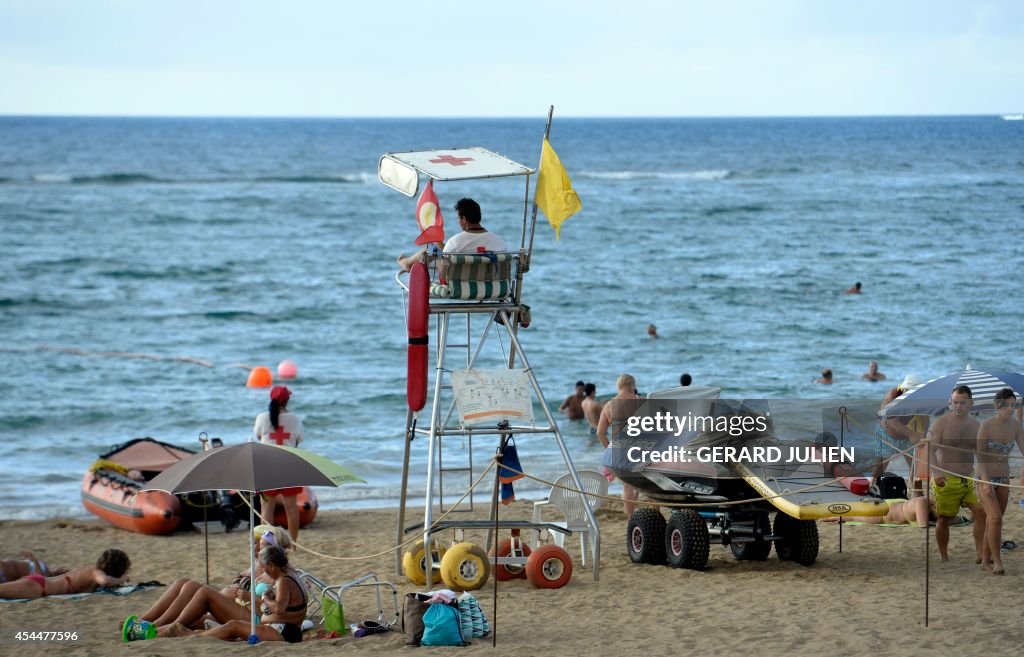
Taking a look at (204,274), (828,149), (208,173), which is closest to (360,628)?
(204,274)

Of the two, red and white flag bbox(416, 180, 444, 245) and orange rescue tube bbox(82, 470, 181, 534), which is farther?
orange rescue tube bbox(82, 470, 181, 534)

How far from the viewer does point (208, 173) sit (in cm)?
7631

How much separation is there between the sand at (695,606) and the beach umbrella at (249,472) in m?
1.03

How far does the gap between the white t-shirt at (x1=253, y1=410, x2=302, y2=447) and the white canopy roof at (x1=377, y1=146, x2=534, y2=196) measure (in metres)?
2.71

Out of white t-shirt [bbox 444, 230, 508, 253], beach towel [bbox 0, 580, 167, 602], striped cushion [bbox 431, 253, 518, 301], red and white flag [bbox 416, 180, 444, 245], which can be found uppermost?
red and white flag [bbox 416, 180, 444, 245]

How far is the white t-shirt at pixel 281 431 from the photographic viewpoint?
37.3 ft

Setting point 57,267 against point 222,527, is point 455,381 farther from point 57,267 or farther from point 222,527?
point 57,267

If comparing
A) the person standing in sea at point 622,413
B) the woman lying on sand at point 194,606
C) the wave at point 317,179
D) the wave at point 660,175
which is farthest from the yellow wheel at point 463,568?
the wave at point 660,175

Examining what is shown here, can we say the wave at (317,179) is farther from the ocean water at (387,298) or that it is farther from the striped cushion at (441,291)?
the striped cushion at (441,291)

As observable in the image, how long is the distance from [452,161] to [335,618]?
3.68 metres

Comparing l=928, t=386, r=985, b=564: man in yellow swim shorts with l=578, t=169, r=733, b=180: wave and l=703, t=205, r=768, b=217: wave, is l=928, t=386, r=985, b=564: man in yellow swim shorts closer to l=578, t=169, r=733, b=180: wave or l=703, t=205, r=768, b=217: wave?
l=703, t=205, r=768, b=217: wave

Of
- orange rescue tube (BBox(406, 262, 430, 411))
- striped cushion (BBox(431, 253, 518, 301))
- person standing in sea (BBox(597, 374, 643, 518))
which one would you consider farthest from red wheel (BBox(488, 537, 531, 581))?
striped cushion (BBox(431, 253, 518, 301))

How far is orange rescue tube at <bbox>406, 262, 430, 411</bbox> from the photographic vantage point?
9.21 m

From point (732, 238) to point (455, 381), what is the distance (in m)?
36.8
